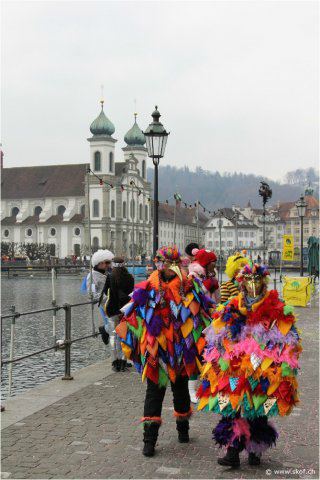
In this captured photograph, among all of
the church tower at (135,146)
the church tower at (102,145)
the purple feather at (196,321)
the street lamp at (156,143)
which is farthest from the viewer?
the church tower at (135,146)

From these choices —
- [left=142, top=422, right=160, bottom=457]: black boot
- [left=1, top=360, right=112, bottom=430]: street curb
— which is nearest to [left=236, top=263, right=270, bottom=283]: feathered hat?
[left=142, top=422, right=160, bottom=457]: black boot

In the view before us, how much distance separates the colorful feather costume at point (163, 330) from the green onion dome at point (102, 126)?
105m

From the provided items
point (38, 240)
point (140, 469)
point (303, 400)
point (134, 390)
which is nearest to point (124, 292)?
point (134, 390)

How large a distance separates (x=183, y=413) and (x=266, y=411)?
1191 mm

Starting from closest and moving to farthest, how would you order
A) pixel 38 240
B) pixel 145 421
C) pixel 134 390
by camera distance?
pixel 145 421
pixel 134 390
pixel 38 240

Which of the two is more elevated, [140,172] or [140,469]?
[140,172]

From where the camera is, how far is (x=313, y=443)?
611 centimetres

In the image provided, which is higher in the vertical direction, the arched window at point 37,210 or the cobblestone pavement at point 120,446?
the arched window at point 37,210

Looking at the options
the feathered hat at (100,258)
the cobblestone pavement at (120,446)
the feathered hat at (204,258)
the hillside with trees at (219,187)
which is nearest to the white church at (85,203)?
the hillside with trees at (219,187)

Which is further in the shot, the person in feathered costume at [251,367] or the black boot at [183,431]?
the black boot at [183,431]

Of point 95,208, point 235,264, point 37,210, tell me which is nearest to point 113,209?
point 95,208

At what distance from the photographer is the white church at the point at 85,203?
107438 millimetres

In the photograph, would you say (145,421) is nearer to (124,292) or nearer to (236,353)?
(236,353)

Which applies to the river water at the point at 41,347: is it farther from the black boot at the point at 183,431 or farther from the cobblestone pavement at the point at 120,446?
the black boot at the point at 183,431
